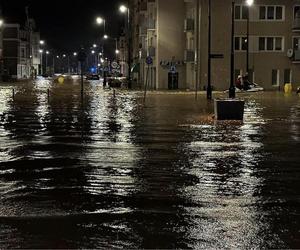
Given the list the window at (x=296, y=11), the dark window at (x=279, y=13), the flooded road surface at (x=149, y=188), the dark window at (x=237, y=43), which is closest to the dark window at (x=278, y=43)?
the dark window at (x=279, y=13)

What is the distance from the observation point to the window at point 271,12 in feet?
228

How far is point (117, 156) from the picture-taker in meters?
15.7

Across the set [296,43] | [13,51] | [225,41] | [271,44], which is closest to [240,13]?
[225,41]

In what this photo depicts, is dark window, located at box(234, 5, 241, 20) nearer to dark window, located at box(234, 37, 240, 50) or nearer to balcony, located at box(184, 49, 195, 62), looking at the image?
dark window, located at box(234, 37, 240, 50)

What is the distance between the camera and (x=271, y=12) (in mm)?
69688

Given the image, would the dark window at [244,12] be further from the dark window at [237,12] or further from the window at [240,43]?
the window at [240,43]

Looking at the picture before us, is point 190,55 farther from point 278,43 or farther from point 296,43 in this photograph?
point 296,43

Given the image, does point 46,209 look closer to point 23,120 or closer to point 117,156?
point 117,156

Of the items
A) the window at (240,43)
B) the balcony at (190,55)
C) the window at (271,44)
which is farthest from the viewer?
the window at (271,44)

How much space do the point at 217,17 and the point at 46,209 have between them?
196ft

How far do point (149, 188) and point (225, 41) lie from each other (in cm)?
5754

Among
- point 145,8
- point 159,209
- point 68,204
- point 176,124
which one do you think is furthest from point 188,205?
point 145,8

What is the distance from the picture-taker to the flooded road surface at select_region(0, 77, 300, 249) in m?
8.34

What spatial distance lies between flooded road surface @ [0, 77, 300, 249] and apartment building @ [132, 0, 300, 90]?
4611 centimetres
